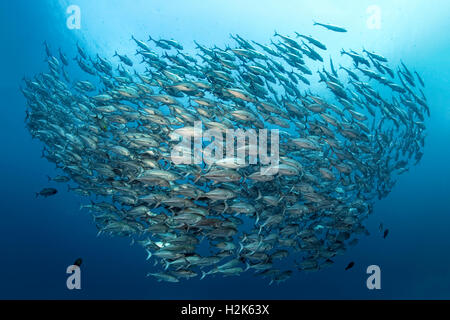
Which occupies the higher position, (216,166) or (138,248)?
(216,166)

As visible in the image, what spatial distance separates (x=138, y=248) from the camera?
3956 cm

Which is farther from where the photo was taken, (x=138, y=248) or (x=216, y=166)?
(x=138, y=248)

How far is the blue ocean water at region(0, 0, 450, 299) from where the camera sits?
1720 cm

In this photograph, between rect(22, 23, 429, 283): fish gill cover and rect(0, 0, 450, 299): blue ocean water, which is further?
rect(0, 0, 450, 299): blue ocean water

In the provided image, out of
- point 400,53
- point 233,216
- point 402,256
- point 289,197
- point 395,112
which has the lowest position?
point 402,256

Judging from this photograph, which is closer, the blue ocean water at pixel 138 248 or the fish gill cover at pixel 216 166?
the fish gill cover at pixel 216 166

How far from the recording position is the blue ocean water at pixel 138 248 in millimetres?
17203

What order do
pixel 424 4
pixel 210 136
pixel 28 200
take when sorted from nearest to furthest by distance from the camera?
pixel 210 136 < pixel 424 4 < pixel 28 200

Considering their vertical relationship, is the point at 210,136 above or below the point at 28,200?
below

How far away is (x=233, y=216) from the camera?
5.66 meters

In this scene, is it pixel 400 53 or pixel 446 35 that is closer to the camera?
pixel 446 35

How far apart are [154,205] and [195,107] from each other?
2.06 meters
